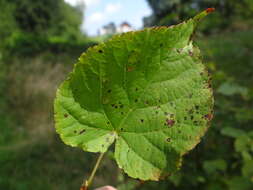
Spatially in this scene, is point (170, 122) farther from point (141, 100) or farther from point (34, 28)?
point (34, 28)

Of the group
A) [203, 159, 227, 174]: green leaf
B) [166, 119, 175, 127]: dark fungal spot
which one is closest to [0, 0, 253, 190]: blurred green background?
[203, 159, 227, 174]: green leaf

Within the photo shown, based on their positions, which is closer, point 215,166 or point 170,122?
point 170,122

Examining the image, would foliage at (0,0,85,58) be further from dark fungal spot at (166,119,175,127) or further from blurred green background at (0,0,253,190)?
dark fungal spot at (166,119,175,127)

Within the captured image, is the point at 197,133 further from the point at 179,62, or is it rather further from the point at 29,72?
the point at 29,72

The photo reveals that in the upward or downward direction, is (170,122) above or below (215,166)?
above

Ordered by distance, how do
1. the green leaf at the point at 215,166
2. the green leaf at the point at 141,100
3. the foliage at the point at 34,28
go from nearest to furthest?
the green leaf at the point at 141,100 < the green leaf at the point at 215,166 < the foliage at the point at 34,28

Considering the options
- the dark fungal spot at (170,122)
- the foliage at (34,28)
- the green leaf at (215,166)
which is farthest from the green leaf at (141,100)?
the foliage at (34,28)

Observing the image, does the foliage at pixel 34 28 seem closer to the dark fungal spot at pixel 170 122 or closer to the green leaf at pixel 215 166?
the green leaf at pixel 215 166

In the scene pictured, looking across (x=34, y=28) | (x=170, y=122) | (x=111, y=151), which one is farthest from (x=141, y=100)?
(x=34, y=28)
